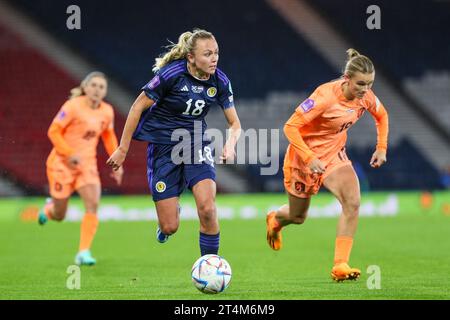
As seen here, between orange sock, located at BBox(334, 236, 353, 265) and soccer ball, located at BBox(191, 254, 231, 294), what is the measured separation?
4.49 ft

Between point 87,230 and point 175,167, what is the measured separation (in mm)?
2996

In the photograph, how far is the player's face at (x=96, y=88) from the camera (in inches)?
426

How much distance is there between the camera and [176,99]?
7684mm

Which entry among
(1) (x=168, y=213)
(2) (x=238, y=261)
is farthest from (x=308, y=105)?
(2) (x=238, y=261)

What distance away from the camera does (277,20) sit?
24.3 meters

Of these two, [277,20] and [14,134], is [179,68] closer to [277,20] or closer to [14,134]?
[14,134]

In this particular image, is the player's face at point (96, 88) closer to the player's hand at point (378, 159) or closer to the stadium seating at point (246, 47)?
the player's hand at point (378, 159)

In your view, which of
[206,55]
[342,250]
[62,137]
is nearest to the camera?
[206,55]

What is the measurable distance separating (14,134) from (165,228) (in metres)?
15.0

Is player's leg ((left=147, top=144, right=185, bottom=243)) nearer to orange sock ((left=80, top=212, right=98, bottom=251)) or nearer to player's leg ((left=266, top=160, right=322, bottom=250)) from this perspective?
player's leg ((left=266, top=160, right=322, bottom=250))

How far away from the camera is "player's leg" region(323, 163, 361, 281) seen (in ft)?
26.5

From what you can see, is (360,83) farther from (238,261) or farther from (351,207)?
(238,261)

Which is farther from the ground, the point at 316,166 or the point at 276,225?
the point at 316,166

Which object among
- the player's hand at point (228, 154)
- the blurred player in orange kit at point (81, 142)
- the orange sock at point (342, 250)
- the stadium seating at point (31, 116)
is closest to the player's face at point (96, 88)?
the blurred player in orange kit at point (81, 142)
